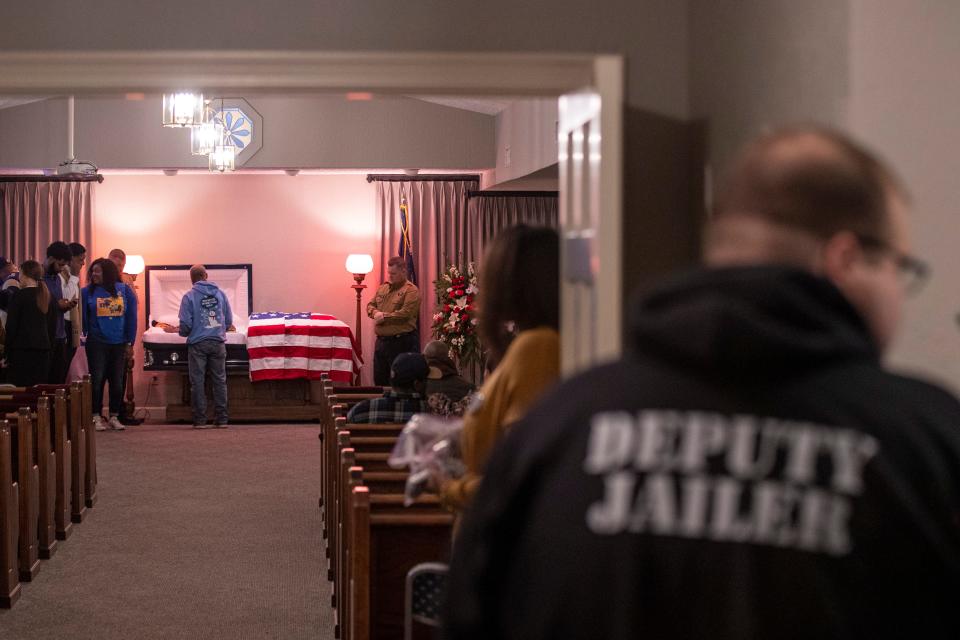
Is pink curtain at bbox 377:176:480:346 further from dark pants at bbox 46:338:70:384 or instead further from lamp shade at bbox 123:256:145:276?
dark pants at bbox 46:338:70:384

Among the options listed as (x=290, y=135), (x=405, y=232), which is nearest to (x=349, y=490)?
(x=290, y=135)

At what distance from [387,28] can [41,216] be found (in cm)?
1043

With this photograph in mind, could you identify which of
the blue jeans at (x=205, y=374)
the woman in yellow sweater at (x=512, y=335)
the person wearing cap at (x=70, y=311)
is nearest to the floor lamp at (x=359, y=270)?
the blue jeans at (x=205, y=374)

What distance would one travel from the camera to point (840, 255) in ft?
3.73

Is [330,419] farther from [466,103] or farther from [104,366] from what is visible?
[466,103]

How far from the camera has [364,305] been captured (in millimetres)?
12914

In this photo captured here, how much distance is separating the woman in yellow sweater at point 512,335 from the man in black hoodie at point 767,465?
1.44m

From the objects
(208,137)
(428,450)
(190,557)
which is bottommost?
(190,557)

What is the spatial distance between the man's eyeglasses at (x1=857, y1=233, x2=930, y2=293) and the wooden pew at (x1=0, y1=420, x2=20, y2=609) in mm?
4545

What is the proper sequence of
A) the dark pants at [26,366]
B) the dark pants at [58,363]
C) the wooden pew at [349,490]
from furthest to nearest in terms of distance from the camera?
the dark pants at [58,363]
the dark pants at [26,366]
the wooden pew at [349,490]

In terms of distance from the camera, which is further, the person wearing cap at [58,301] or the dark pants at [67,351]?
the dark pants at [67,351]

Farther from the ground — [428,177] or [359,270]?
[428,177]

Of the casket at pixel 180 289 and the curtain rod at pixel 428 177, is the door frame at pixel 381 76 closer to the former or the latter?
the casket at pixel 180 289

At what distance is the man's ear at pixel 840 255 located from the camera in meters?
1.13
